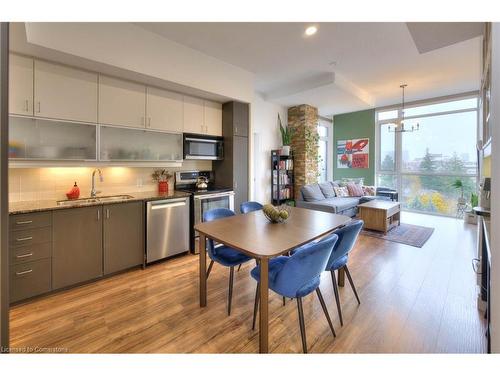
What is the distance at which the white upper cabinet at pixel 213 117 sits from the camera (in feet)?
12.3

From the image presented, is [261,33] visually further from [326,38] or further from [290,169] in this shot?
[290,169]

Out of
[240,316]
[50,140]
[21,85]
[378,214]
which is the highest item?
[21,85]

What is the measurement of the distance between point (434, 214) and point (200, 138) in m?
6.43

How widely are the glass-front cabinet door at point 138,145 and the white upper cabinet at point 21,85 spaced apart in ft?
2.16

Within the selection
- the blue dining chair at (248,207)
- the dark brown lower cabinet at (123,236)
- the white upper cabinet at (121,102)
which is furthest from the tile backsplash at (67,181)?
the blue dining chair at (248,207)

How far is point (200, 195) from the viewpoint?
3.39 meters

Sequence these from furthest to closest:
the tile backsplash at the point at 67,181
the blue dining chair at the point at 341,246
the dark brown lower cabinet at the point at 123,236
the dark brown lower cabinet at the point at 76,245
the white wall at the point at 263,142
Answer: the white wall at the point at 263,142
the dark brown lower cabinet at the point at 123,236
the tile backsplash at the point at 67,181
the dark brown lower cabinet at the point at 76,245
the blue dining chair at the point at 341,246

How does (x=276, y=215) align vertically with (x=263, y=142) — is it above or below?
below

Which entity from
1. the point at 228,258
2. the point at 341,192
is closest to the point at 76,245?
the point at 228,258

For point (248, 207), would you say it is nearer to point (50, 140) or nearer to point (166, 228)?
point (166, 228)

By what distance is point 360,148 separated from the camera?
7066 mm

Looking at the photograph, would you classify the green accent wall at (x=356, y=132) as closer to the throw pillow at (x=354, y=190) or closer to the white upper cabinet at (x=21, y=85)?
the throw pillow at (x=354, y=190)

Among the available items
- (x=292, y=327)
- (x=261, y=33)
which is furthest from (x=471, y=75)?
(x=292, y=327)

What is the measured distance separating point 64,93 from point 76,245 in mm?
1658
